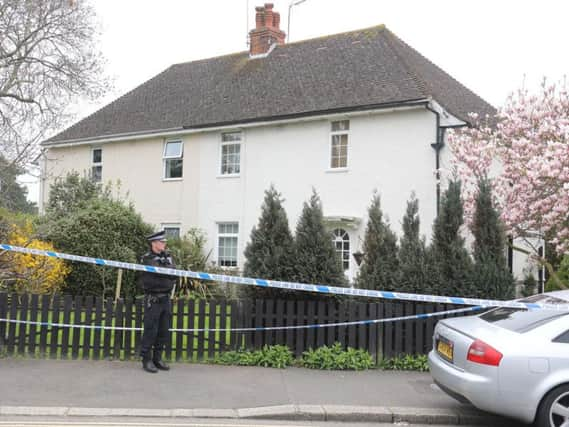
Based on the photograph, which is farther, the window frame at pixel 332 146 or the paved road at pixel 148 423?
the window frame at pixel 332 146

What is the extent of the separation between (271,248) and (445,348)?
3.63m

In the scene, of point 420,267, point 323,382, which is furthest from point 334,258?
point 323,382

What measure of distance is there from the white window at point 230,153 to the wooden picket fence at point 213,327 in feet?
40.8

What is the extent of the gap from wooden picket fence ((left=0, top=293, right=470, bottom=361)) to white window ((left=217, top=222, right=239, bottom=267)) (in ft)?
39.2

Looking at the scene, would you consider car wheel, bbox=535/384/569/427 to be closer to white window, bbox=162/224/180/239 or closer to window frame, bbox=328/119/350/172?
window frame, bbox=328/119/350/172

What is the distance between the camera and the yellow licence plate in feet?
20.9

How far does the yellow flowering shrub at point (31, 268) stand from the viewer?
9.88 m

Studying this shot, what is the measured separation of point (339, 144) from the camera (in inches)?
745

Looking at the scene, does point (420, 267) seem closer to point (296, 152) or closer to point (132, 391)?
point (132, 391)

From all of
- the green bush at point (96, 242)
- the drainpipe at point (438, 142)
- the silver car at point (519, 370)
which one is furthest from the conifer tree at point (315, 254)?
the drainpipe at point (438, 142)

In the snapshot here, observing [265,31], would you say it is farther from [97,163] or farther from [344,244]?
[344,244]

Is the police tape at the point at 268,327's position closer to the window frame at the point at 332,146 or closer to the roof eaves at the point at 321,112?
the roof eaves at the point at 321,112

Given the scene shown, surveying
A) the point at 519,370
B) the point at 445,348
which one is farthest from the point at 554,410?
the point at 445,348

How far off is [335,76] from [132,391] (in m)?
15.0
